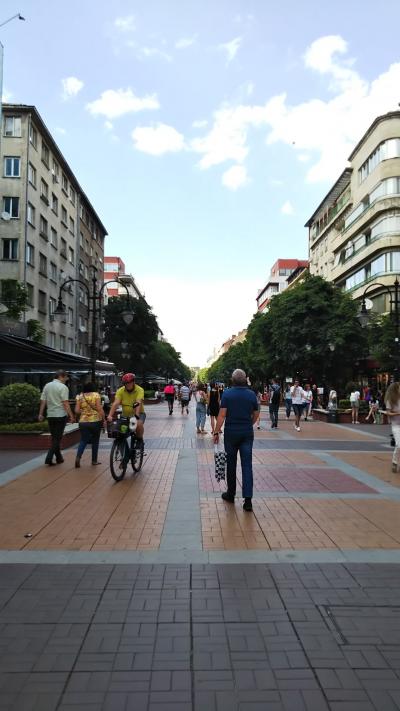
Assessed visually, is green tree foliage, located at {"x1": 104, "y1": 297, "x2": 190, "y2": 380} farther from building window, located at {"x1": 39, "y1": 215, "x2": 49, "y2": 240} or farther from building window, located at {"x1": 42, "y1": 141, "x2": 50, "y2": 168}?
building window, located at {"x1": 42, "y1": 141, "x2": 50, "y2": 168}

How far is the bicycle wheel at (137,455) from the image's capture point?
9719mm

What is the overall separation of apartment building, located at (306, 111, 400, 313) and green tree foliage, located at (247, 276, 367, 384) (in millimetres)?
3004

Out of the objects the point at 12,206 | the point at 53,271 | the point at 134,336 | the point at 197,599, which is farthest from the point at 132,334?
the point at 197,599

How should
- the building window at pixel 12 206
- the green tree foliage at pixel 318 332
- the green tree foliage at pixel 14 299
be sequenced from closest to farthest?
the green tree foliage at pixel 14 299 → the green tree foliage at pixel 318 332 → the building window at pixel 12 206

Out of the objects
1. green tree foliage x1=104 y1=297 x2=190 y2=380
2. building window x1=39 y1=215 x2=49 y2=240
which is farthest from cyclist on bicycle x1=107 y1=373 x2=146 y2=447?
green tree foliage x1=104 y1=297 x2=190 y2=380

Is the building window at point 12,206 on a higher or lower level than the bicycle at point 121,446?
higher

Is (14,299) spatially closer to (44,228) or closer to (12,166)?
(12,166)

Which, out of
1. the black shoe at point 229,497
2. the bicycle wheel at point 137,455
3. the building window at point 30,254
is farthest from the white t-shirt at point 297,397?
the building window at point 30,254

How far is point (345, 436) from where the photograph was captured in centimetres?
1748

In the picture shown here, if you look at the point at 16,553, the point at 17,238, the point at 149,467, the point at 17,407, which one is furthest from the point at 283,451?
the point at 17,238

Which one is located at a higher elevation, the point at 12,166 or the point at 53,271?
the point at 12,166

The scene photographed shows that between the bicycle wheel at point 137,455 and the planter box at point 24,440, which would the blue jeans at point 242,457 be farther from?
the planter box at point 24,440

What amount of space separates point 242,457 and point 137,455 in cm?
358

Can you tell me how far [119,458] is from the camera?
9.12 m
